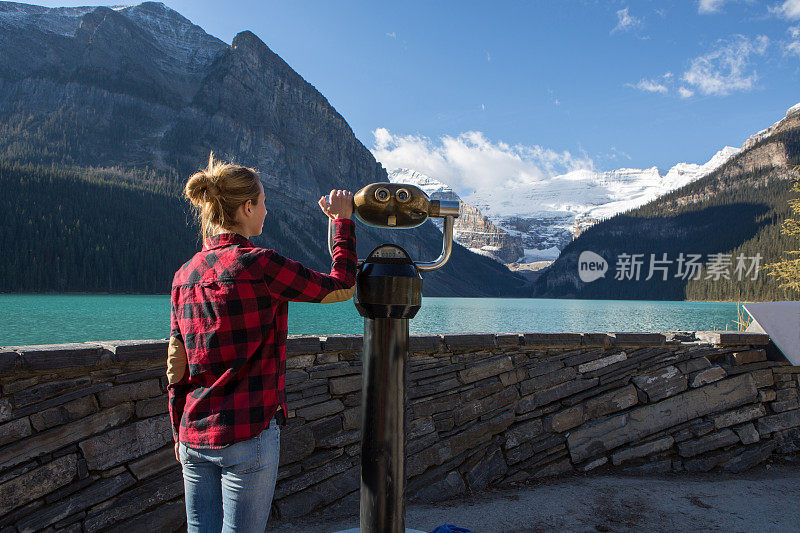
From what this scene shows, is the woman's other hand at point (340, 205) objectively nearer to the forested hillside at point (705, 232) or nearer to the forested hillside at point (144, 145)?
the forested hillside at point (144, 145)

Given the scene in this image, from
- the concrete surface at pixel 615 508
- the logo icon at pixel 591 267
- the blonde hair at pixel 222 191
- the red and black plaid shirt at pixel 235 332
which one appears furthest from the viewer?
the logo icon at pixel 591 267

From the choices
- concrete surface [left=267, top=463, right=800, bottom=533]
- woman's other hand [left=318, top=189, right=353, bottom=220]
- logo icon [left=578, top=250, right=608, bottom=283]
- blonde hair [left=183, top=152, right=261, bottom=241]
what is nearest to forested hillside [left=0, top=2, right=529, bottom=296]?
logo icon [left=578, top=250, right=608, bottom=283]

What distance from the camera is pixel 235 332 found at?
1.28m

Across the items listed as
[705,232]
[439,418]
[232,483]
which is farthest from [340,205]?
[705,232]

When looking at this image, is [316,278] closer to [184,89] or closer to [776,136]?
[776,136]

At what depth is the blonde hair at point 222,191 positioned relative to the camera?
54.3 inches

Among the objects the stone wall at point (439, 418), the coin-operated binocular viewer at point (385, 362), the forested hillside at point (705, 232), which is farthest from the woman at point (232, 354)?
the forested hillside at point (705, 232)

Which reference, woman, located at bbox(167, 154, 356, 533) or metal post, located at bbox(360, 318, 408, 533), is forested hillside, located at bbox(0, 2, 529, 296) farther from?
metal post, located at bbox(360, 318, 408, 533)

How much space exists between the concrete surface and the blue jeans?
5.05 ft

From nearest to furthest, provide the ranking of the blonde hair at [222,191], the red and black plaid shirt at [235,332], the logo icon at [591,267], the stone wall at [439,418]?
1. the red and black plaid shirt at [235,332]
2. the blonde hair at [222,191]
3. the stone wall at [439,418]
4. the logo icon at [591,267]

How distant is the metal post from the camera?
1.44m

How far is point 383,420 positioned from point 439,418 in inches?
75.3

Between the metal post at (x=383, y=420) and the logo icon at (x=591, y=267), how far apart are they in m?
138

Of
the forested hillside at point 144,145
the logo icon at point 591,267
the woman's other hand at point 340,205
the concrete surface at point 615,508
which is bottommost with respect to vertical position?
the concrete surface at point 615,508
